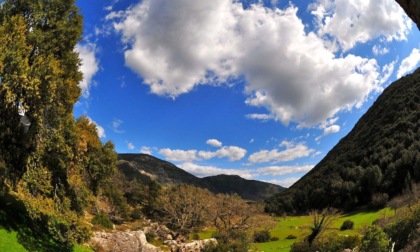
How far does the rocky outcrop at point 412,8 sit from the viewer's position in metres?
5.43

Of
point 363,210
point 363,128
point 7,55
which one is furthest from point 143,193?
point 363,128

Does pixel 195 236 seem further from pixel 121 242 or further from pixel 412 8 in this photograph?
pixel 412 8

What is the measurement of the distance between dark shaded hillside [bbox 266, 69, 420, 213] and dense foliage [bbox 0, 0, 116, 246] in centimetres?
8684

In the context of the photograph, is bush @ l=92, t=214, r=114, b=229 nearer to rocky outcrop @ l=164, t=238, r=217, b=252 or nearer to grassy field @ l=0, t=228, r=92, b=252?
rocky outcrop @ l=164, t=238, r=217, b=252

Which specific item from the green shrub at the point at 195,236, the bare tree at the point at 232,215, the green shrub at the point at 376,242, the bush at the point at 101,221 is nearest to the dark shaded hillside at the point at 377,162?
the bare tree at the point at 232,215

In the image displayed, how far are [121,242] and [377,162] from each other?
112220mm

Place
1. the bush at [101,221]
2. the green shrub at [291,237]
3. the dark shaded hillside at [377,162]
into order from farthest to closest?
the dark shaded hillside at [377,162] → the green shrub at [291,237] → the bush at [101,221]

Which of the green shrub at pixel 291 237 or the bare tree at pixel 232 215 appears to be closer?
the bare tree at pixel 232 215

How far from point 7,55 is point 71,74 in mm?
7348

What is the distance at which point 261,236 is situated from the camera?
71.0m

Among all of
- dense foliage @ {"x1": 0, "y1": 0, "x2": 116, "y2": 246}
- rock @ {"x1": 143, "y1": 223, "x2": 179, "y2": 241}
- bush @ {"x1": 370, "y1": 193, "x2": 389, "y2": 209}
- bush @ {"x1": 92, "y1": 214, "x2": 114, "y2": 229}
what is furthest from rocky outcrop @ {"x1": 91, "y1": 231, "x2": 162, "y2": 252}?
bush @ {"x1": 370, "y1": 193, "x2": 389, "y2": 209}

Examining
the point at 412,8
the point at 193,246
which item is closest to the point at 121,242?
the point at 193,246

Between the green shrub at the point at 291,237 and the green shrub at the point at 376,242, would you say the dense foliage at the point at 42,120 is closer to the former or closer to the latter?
the green shrub at the point at 376,242

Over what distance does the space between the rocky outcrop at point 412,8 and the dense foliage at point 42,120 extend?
19579 millimetres
